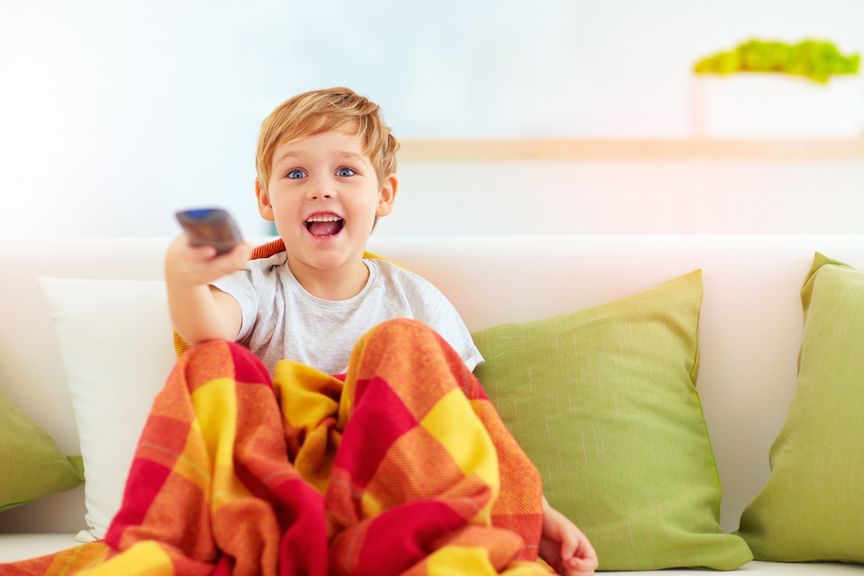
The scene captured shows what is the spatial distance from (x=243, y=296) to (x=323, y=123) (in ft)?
0.95

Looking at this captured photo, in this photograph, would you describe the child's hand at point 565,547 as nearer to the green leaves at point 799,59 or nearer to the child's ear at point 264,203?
the child's ear at point 264,203

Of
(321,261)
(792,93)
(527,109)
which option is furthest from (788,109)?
(321,261)

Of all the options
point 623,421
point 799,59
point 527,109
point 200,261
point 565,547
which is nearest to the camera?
point 200,261

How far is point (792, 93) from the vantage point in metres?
3.19

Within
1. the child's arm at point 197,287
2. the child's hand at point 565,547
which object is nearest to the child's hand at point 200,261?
the child's arm at point 197,287

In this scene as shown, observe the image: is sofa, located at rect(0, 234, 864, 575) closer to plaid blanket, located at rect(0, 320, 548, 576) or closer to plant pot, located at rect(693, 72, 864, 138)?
plaid blanket, located at rect(0, 320, 548, 576)

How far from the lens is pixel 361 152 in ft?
4.81

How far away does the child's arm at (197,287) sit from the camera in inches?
41.7

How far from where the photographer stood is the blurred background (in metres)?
3.08

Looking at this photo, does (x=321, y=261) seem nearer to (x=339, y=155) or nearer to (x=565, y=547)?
(x=339, y=155)

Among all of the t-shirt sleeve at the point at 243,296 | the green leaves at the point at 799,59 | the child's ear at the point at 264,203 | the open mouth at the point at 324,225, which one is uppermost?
the green leaves at the point at 799,59

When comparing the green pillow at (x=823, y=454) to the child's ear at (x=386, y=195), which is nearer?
the green pillow at (x=823, y=454)

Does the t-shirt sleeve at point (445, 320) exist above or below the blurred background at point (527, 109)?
below

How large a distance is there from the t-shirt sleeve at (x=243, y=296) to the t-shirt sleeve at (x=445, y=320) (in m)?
0.25
